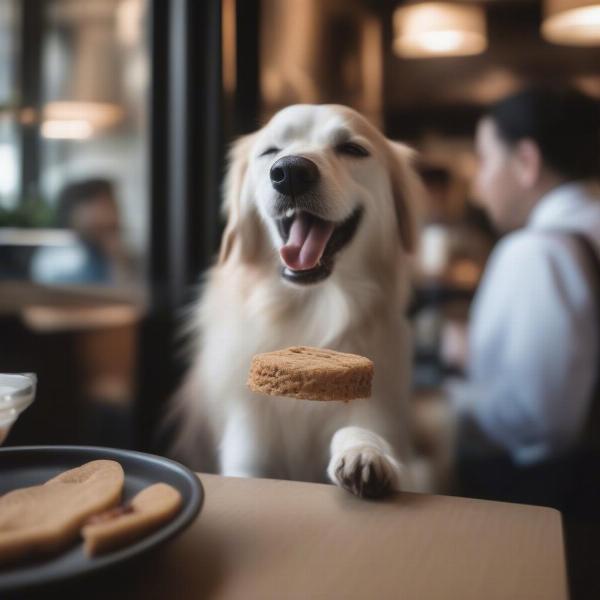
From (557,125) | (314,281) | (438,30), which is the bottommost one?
(314,281)

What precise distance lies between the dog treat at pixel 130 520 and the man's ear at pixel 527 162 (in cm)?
84

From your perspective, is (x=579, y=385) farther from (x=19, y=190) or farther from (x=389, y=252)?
(x=19, y=190)

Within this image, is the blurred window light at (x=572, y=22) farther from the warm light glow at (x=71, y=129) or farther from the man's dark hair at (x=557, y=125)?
the warm light glow at (x=71, y=129)

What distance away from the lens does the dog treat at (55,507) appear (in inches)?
23.2

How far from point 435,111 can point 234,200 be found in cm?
38

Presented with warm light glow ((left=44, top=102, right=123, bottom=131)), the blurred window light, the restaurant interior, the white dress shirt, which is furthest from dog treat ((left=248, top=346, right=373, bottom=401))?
warm light glow ((left=44, top=102, right=123, bottom=131))

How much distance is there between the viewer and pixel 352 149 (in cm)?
90

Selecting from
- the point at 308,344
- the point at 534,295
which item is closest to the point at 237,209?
the point at 308,344

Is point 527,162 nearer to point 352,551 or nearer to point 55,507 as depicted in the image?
point 352,551

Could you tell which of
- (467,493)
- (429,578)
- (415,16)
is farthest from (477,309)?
(429,578)

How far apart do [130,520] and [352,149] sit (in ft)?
1.71

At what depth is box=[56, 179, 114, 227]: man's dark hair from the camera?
1.70 m

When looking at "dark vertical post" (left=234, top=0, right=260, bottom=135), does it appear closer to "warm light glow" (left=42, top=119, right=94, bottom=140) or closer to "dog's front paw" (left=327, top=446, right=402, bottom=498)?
"dog's front paw" (left=327, top=446, right=402, bottom=498)

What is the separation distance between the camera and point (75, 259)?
170 centimetres
